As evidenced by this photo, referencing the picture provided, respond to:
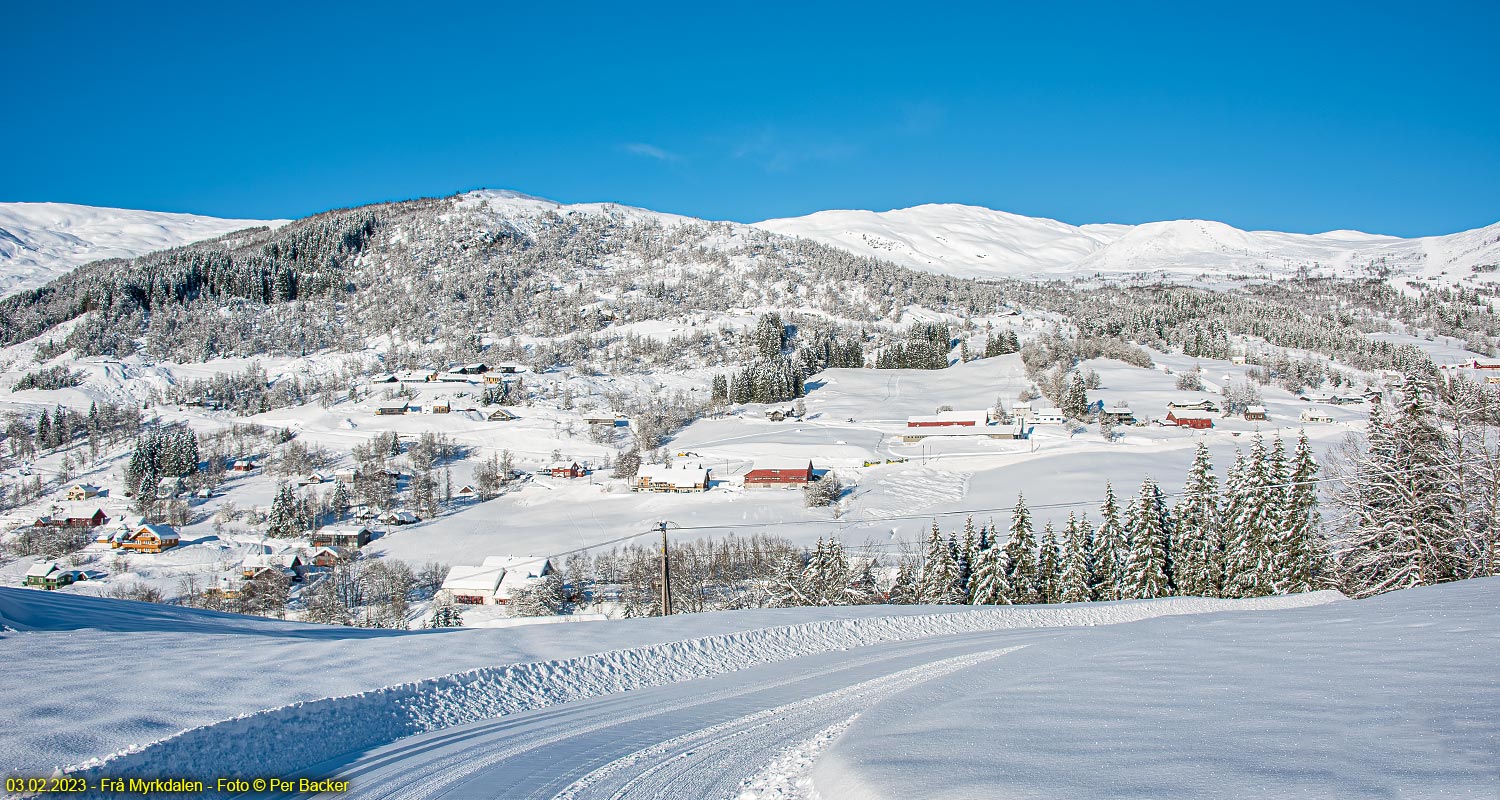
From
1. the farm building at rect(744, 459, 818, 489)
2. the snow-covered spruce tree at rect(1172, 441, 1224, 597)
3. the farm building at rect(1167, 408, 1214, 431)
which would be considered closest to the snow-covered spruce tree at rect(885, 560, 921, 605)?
the snow-covered spruce tree at rect(1172, 441, 1224, 597)

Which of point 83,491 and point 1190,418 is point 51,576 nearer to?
point 83,491

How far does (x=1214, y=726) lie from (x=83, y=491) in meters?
73.9

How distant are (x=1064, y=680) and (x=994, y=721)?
2.03m

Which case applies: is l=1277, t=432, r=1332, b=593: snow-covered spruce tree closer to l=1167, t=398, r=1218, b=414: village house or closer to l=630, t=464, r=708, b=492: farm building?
Result: l=630, t=464, r=708, b=492: farm building

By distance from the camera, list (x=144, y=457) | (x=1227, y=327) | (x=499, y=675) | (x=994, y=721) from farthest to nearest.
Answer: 1. (x=1227, y=327)
2. (x=144, y=457)
3. (x=499, y=675)
4. (x=994, y=721)

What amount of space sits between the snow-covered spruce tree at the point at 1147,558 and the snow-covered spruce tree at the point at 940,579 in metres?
5.34

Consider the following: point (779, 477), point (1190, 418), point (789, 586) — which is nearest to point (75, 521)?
point (779, 477)

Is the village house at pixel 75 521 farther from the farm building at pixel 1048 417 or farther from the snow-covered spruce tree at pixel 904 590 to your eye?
the farm building at pixel 1048 417

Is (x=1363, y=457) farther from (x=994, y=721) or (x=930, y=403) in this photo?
(x=930, y=403)

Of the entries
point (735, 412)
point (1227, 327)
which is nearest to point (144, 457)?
point (735, 412)

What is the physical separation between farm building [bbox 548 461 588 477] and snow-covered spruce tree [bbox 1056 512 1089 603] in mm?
40336

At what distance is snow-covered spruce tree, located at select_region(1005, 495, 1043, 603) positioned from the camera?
25.7m

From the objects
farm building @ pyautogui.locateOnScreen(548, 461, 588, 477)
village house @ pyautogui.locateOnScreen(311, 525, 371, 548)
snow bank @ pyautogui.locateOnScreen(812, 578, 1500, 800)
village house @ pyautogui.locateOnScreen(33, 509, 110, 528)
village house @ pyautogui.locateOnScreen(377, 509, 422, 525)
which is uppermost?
snow bank @ pyautogui.locateOnScreen(812, 578, 1500, 800)

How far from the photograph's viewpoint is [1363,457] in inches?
653
